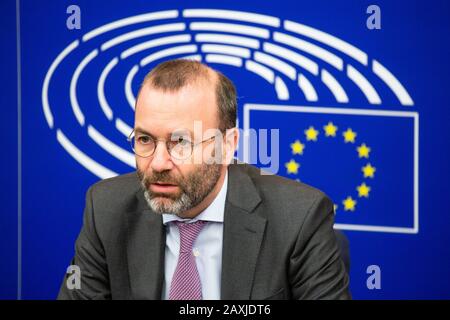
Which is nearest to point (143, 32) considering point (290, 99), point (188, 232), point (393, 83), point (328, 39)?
point (290, 99)

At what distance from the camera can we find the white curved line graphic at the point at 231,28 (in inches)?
151

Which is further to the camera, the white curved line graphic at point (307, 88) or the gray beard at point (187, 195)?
the white curved line graphic at point (307, 88)

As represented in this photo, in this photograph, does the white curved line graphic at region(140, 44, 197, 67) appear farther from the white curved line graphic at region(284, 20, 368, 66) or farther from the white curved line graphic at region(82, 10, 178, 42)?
the white curved line graphic at region(284, 20, 368, 66)

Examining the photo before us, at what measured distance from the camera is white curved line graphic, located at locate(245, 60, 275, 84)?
151 inches

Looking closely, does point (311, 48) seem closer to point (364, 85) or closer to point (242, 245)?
point (364, 85)

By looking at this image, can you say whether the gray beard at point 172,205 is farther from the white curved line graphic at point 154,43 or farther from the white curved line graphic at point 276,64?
the white curved line graphic at point 154,43

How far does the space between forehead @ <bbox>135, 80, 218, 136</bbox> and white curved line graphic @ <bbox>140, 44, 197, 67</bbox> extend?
5.63 ft

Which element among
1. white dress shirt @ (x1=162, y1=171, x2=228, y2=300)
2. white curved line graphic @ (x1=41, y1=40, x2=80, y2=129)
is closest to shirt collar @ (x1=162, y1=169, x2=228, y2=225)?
white dress shirt @ (x1=162, y1=171, x2=228, y2=300)

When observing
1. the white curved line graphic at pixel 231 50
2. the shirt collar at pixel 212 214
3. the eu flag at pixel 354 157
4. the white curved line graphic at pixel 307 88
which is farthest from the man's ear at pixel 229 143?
the white curved line graphic at pixel 231 50

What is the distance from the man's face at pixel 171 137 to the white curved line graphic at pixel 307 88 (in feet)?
5.06

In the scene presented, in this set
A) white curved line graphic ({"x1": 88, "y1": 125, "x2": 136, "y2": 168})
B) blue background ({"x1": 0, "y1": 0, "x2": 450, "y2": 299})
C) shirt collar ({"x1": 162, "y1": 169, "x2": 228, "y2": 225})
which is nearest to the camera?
shirt collar ({"x1": 162, "y1": 169, "x2": 228, "y2": 225})

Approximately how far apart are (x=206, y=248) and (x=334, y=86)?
1628mm
